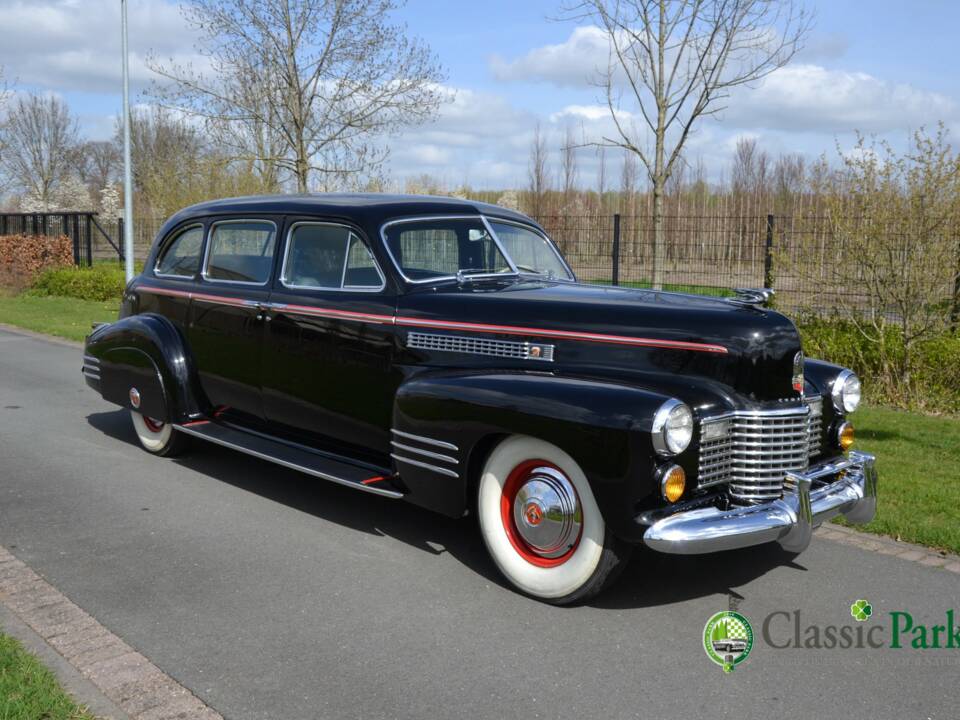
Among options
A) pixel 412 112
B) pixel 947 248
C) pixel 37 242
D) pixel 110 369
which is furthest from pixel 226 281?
pixel 37 242

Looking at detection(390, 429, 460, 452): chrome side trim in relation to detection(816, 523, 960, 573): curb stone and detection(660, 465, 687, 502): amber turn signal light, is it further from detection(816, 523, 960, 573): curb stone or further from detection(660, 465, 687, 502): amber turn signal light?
detection(816, 523, 960, 573): curb stone

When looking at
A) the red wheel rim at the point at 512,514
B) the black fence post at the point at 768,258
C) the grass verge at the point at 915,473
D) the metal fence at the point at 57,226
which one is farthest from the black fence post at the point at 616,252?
the metal fence at the point at 57,226

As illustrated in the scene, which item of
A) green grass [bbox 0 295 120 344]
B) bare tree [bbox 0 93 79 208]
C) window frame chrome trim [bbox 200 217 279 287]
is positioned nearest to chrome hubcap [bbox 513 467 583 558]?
window frame chrome trim [bbox 200 217 279 287]

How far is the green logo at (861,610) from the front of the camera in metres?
4.14

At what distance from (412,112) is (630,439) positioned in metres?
11.0

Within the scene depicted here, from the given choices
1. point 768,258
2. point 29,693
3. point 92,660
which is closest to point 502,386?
point 92,660

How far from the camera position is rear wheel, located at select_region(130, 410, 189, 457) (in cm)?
678

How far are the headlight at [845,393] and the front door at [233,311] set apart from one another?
11.2 ft

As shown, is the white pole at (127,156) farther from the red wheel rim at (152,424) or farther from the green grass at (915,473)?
the green grass at (915,473)

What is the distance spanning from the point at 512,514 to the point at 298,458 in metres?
1.58

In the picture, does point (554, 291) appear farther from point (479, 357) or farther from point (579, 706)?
point (579, 706)

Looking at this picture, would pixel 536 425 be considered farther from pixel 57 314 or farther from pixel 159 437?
pixel 57 314

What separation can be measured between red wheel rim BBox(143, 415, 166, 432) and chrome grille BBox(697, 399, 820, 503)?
439cm

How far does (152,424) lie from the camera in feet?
22.9
